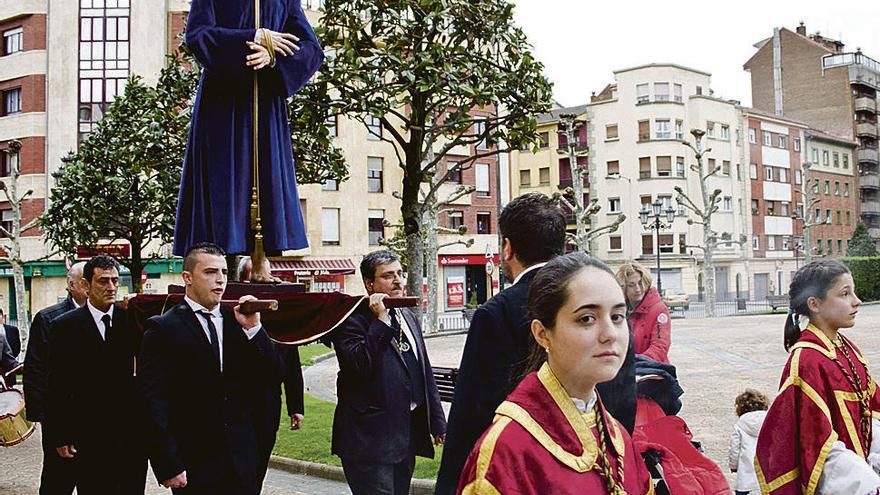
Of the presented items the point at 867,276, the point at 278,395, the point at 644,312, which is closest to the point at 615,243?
the point at 867,276

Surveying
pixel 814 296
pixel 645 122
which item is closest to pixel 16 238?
pixel 814 296

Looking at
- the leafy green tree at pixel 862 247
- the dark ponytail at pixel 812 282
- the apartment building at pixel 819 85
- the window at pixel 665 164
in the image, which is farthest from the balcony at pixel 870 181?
the dark ponytail at pixel 812 282

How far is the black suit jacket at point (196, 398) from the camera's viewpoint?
4.56 meters

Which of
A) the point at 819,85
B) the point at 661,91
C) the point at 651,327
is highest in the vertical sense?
the point at 819,85

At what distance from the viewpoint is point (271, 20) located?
198 inches

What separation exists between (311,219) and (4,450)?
30977 mm

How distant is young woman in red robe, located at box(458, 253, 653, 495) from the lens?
215cm

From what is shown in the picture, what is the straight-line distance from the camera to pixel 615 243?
187 feet

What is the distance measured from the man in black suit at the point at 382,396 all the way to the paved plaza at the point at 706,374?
10.2 ft

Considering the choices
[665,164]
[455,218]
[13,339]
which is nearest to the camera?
[13,339]

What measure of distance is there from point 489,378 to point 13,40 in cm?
4325

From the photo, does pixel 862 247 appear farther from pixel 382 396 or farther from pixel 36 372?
pixel 36 372

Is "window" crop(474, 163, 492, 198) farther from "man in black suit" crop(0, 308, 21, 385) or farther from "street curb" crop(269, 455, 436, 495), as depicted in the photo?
"street curb" crop(269, 455, 436, 495)

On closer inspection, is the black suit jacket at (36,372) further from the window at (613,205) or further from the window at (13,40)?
the window at (613,205)
